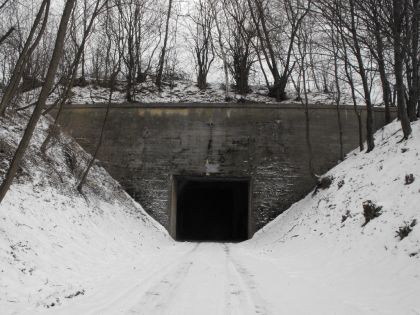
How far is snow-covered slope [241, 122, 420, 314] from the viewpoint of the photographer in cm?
651

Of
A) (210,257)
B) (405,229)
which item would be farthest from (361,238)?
(210,257)

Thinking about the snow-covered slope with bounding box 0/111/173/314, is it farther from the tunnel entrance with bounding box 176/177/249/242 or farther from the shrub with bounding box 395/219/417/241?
the tunnel entrance with bounding box 176/177/249/242

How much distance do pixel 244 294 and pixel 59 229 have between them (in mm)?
5301

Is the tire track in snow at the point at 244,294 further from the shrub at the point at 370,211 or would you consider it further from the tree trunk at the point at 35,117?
the tree trunk at the point at 35,117

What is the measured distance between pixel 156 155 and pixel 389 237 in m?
12.9

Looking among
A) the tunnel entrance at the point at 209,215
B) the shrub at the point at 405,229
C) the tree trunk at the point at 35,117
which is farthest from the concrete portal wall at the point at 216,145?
the tree trunk at the point at 35,117

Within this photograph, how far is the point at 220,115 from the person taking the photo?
20.2 metres

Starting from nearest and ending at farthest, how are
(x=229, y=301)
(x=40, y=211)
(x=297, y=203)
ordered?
1. (x=229, y=301)
2. (x=40, y=211)
3. (x=297, y=203)

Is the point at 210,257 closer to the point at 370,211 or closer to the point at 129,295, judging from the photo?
the point at 370,211

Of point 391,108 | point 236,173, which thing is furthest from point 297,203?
point 391,108

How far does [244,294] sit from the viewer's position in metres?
6.64

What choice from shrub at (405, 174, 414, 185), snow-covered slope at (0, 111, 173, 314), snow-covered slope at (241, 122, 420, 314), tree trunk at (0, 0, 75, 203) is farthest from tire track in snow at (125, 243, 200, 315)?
shrub at (405, 174, 414, 185)

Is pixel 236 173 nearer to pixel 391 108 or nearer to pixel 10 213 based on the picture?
pixel 391 108

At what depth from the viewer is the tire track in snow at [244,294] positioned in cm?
568
